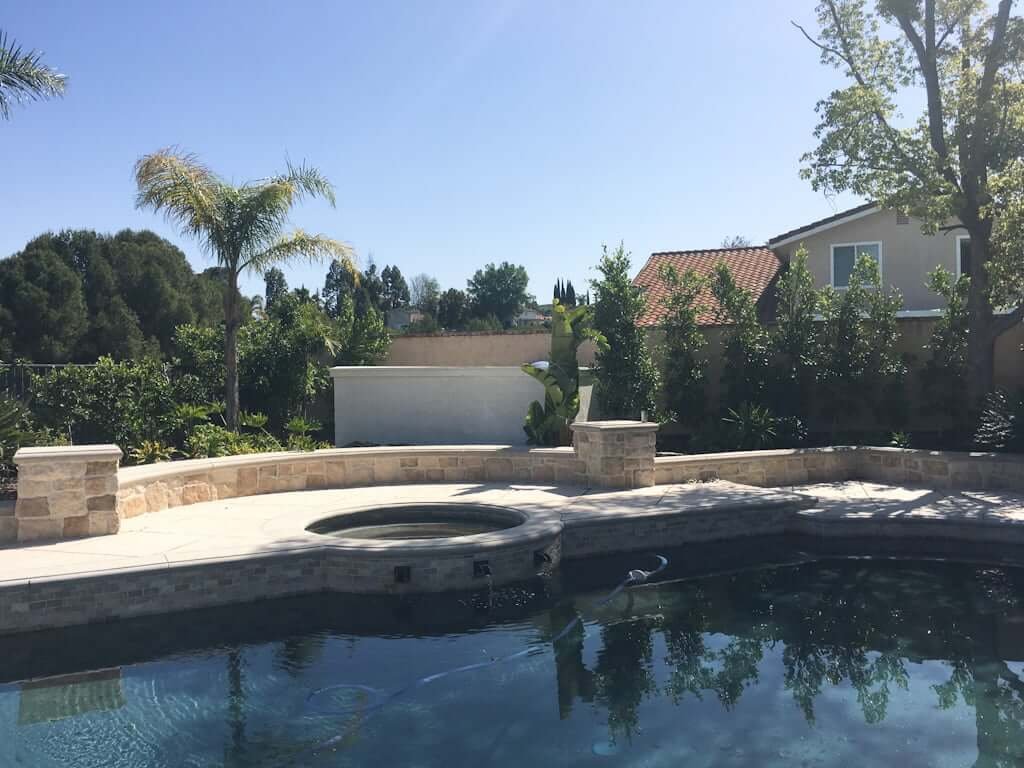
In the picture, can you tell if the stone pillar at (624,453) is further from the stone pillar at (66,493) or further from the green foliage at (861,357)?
the stone pillar at (66,493)

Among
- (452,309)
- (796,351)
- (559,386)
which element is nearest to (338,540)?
(559,386)

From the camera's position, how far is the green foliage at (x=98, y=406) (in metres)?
12.4

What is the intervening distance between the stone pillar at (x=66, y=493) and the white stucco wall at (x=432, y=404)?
22.5 ft

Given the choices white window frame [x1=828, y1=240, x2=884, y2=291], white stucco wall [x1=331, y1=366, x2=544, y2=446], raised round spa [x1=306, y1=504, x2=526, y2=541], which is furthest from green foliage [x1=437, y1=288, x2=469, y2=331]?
raised round spa [x1=306, y1=504, x2=526, y2=541]

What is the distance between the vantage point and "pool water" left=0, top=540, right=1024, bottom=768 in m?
5.23

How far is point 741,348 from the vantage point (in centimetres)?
1423

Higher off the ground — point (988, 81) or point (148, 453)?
point (988, 81)

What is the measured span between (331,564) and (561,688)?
296 cm

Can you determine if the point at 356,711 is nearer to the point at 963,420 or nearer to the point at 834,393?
the point at 834,393

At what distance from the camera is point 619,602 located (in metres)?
8.22

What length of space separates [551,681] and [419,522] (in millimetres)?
4306

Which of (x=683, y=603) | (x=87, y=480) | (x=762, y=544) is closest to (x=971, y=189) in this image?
(x=762, y=544)

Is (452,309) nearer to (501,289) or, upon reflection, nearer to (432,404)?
(501,289)

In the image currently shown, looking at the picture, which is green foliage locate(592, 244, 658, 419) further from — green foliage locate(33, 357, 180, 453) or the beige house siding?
the beige house siding
